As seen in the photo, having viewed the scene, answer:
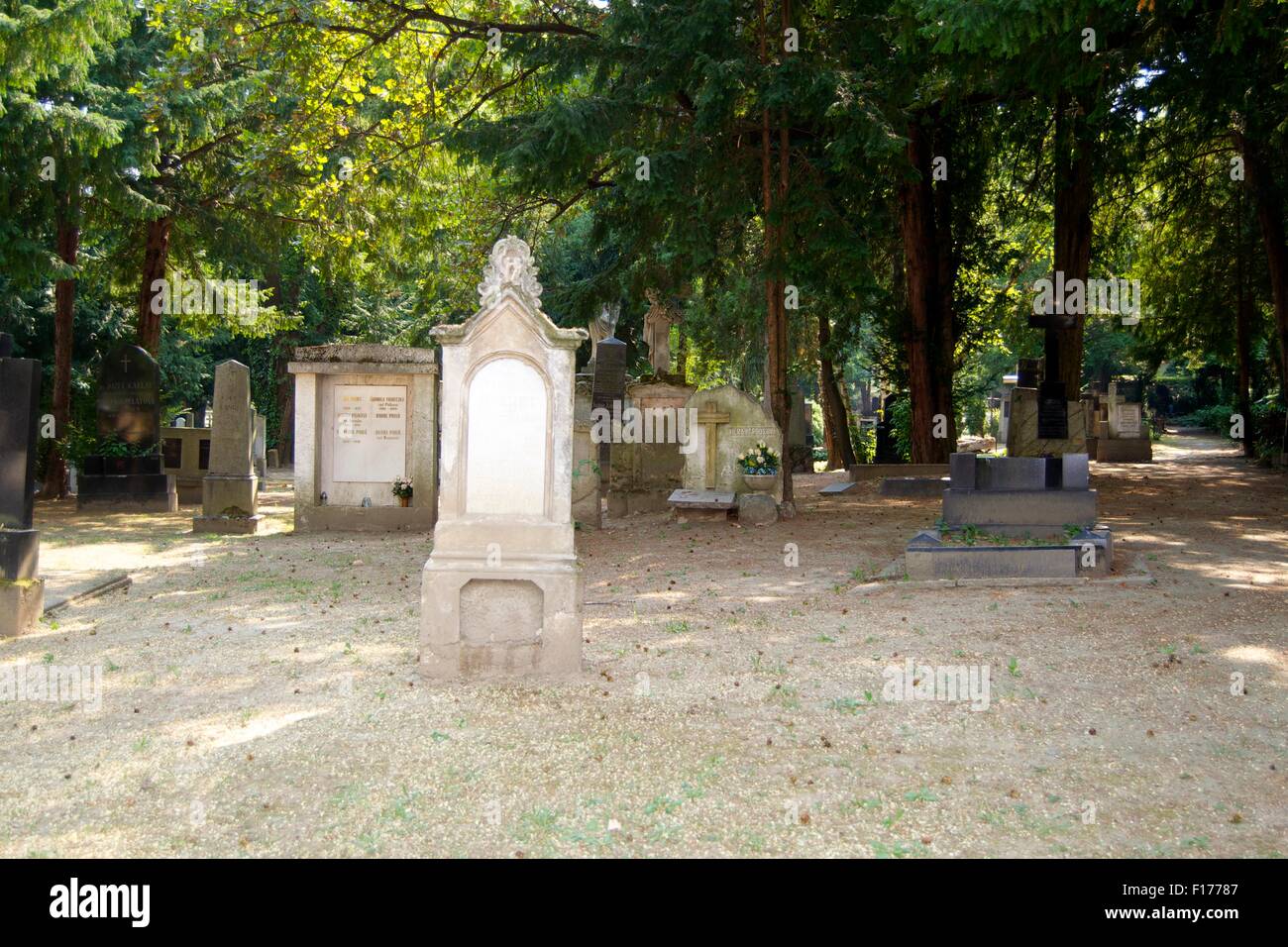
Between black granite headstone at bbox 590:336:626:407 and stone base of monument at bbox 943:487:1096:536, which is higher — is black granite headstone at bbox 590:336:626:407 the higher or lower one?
the higher one

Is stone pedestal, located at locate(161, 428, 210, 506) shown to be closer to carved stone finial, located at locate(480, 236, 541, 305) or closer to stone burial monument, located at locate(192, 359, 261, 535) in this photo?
stone burial monument, located at locate(192, 359, 261, 535)

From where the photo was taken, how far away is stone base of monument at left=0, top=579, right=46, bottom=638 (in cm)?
750

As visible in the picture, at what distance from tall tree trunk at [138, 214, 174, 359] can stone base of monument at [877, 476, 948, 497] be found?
1395 centimetres

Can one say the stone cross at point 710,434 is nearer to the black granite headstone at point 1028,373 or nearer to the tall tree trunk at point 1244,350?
the black granite headstone at point 1028,373

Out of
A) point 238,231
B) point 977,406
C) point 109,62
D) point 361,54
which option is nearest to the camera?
point 361,54

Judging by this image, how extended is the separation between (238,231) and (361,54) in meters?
6.18

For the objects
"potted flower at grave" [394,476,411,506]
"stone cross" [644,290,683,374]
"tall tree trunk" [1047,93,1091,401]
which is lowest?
"potted flower at grave" [394,476,411,506]

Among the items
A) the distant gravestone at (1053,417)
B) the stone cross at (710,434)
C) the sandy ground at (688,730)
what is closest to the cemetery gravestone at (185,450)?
the stone cross at (710,434)

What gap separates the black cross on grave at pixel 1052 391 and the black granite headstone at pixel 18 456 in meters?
10.1

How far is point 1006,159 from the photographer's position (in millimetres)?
20125

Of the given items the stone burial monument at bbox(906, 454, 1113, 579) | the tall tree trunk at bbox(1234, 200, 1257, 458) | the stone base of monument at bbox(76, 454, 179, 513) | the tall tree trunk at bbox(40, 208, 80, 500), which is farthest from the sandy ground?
the tall tree trunk at bbox(1234, 200, 1257, 458)

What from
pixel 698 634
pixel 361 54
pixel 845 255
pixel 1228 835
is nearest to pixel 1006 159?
pixel 845 255

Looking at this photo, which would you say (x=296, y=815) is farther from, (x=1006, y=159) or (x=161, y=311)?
(x=1006, y=159)

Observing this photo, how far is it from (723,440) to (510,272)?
Answer: 904 cm
